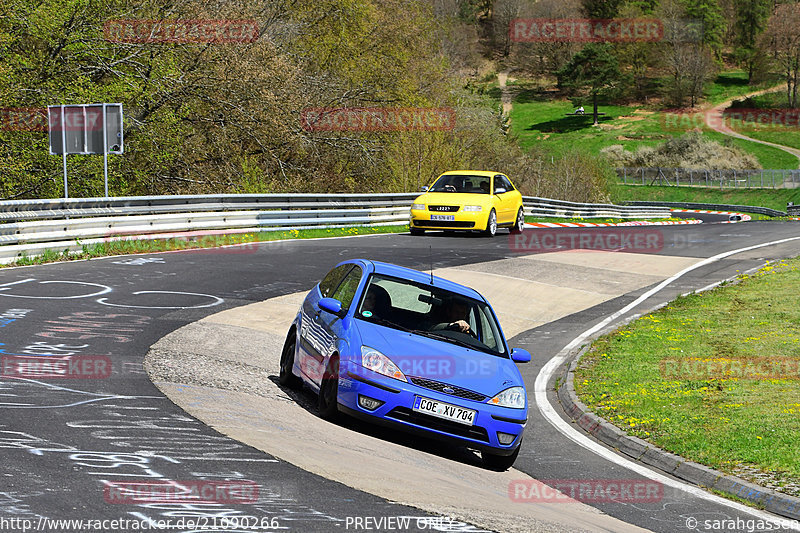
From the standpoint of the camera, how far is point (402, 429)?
7926 mm

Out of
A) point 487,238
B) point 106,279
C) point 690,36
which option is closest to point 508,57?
point 690,36

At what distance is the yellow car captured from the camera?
2642 cm

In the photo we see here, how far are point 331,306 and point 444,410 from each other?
1621 millimetres

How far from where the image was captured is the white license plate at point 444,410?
25.9 feet

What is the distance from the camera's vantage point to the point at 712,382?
11.7m

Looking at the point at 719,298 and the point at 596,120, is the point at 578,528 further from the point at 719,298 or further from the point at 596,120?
the point at 596,120

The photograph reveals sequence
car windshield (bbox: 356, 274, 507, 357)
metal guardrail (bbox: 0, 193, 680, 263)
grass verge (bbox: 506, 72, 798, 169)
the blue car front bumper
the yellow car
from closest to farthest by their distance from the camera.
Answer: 1. the blue car front bumper
2. car windshield (bbox: 356, 274, 507, 357)
3. metal guardrail (bbox: 0, 193, 680, 263)
4. the yellow car
5. grass verge (bbox: 506, 72, 798, 169)

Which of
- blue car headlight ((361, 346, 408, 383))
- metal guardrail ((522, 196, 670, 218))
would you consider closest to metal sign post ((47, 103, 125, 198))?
blue car headlight ((361, 346, 408, 383))

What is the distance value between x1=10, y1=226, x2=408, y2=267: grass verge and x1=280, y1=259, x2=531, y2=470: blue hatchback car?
415 inches

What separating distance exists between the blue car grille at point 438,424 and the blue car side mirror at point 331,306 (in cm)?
134

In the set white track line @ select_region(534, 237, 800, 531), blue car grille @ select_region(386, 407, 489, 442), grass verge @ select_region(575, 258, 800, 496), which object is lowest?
white track line @ select_region(534, 237, 800, 531)

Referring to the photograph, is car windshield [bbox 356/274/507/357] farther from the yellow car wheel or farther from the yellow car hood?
the yellow car wheel

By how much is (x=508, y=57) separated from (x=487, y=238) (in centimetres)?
14700

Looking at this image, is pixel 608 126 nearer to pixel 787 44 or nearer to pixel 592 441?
pixel 787 44
